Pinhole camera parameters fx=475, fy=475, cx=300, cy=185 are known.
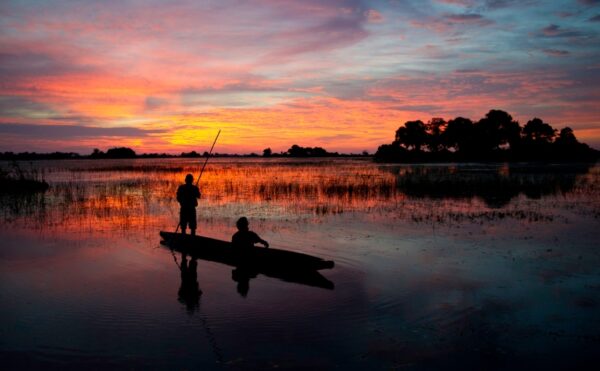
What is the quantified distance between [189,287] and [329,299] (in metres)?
3.09

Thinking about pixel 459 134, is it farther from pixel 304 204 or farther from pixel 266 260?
pixel 266 260

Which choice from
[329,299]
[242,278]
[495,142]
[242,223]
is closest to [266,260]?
[242,278]

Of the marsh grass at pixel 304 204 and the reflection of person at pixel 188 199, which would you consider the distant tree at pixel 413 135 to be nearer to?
the marsh grass at pixel 304 204


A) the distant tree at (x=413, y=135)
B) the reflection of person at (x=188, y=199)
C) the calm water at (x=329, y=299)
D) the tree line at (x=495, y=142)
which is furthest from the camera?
the distant tree at (x=413, y=135)

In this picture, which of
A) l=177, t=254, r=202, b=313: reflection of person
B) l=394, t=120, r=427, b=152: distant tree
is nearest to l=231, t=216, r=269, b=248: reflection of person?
l=177, t=254, r=202, b=313: reflection of person

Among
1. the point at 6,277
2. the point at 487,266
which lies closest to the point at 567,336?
the point at 487,266

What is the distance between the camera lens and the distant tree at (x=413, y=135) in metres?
117

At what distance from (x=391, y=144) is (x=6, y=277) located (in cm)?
11698

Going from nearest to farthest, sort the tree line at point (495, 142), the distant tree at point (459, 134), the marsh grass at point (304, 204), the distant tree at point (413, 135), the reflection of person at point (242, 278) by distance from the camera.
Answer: the reflection of person at point (242, 278) < the marsh grass at point (304, 204) < the tree line at point (495, 142) < the distant tree at point (459, 134) < the distant tree at point (413, 135)

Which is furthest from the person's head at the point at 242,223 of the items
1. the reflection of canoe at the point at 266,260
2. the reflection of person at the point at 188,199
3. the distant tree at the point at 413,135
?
the distant tree at the point at 413,135

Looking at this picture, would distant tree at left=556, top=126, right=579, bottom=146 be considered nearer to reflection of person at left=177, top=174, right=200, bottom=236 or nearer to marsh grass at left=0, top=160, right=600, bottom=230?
marsh grass at left=0, top=160, right=600, bottom=230

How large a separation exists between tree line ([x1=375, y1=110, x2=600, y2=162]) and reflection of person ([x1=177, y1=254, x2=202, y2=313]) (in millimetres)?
95706

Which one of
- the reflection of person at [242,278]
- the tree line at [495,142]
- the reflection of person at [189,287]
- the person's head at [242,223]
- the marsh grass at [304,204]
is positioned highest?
the tree line at [495,142]

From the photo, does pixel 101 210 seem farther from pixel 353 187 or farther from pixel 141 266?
pixel 353 187
